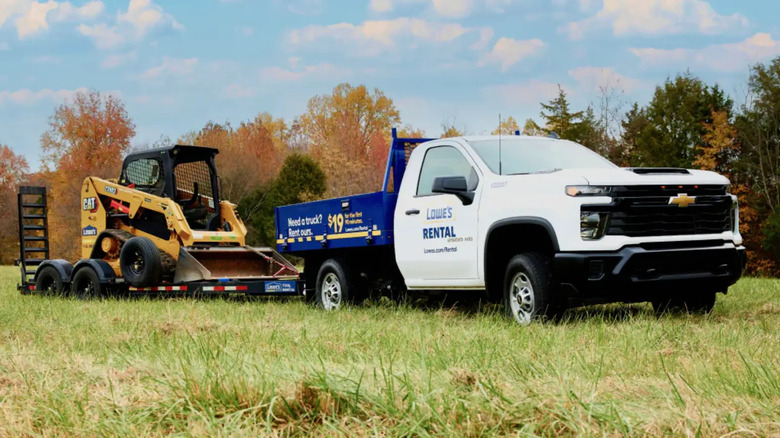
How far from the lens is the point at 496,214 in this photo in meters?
8.75

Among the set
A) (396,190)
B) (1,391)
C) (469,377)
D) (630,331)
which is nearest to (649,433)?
(469,377)

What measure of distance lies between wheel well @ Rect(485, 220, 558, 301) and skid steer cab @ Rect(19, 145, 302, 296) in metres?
4.68

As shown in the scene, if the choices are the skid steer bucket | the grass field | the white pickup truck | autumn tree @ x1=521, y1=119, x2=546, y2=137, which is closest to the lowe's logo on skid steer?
the skid steer bucket

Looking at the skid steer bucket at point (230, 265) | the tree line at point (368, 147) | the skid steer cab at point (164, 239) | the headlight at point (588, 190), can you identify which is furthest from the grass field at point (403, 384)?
the tree line at point (368, 147)

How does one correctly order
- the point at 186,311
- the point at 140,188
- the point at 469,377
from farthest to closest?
the point at 140,188
the point at 186,311
the point at 469,377

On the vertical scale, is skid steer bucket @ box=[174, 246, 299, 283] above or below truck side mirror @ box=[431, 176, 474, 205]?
below

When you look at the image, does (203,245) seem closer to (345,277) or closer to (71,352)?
(345,277)

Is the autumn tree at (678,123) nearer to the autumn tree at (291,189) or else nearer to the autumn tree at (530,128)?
the autumn tree at (530,128)

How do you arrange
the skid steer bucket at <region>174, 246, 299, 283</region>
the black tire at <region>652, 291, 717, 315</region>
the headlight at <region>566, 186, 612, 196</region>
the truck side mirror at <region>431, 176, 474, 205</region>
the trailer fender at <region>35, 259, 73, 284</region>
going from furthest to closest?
1. the trailer fender at <region>35, 259, 73, 284</region>
2. the skid steer bucket at <region>174, 246, 299, 283</region>
3. the black tire at <region>652, 291, 717, 315</region>
4. the truck side mirror at <region>431, 176, 474, 205</region>
5. the headlight at <region>566, 186, 612, 196</region>

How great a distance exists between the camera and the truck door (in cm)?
922

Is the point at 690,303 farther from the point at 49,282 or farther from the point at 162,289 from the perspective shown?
the point at 49,282

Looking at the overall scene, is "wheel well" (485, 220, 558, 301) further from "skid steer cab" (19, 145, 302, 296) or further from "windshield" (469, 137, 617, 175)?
"skid steer cab" (19, 145, 302, 296)

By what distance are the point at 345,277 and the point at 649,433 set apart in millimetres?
7876

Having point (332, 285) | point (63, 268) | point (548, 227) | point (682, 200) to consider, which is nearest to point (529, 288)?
point (548, 227)
